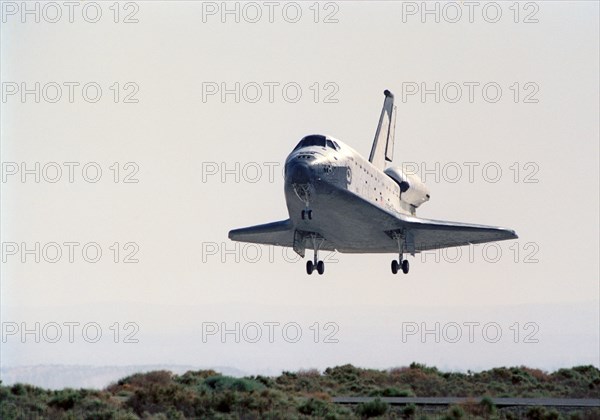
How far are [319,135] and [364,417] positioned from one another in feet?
42.8

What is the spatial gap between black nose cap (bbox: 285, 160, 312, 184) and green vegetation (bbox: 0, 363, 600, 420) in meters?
7.84

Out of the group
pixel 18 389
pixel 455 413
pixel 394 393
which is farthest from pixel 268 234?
pixel 455 413

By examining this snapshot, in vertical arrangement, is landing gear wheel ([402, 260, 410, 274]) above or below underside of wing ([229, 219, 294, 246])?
below

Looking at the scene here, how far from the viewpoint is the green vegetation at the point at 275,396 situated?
34.9 metres

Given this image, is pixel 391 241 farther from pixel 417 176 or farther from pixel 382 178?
pixel 417 176

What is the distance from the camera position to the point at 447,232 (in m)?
49.6

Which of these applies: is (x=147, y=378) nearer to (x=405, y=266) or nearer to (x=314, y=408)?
(x=405, y=266)

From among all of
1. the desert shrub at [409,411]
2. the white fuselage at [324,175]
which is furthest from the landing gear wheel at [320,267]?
the desert shrub at [409,411]

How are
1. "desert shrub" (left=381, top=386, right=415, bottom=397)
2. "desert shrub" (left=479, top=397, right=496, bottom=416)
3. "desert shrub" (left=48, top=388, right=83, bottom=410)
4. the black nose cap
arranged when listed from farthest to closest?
"desert shrub" (left=381, top=386, right=415, bottom=397) → the black nose cap → "desert shrub" (left=48, top=388, right=83, bottom=410) → "desert shrub" (left=479, top=397, right=496, bottom=416)

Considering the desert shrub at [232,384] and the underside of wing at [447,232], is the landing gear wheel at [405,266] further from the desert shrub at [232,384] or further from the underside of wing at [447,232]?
the desert shrub at [232,384]

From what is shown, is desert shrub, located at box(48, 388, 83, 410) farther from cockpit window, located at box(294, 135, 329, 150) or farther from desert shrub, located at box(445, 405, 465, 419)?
cockpit window, located at box(294, 135, 329, 150)

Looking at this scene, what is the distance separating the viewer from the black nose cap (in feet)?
135

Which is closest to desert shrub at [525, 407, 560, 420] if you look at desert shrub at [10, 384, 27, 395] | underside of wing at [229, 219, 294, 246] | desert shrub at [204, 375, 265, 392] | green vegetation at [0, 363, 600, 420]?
green vegetation at [0, 363, 600, 420]

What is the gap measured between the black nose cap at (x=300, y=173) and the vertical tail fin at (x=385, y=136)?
2119 centimetres
